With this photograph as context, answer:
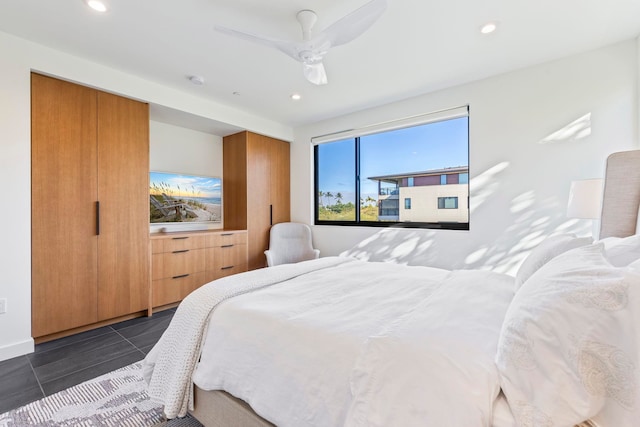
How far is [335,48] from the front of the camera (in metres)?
2.46

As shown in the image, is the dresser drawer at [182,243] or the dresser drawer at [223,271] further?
the dresser drawer at [223,271]

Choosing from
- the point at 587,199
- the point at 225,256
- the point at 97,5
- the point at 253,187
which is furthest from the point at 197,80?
the point at 587,199

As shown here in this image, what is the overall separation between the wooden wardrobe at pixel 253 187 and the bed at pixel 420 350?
2.57 m

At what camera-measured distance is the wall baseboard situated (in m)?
2.21

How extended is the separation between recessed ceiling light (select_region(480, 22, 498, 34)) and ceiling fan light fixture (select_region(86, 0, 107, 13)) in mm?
2739

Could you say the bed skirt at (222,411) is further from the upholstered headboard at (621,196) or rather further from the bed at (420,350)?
the upholstered headboard at (621,196)

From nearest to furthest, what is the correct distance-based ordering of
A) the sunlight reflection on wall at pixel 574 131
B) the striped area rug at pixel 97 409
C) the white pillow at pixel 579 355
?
the white pillow at pixel 579 355 → the striped area rug at pixel 97 409 → the sunlight reflection on wall at pixel 574 131

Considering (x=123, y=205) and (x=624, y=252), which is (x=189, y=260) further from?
(x=624, y=252)

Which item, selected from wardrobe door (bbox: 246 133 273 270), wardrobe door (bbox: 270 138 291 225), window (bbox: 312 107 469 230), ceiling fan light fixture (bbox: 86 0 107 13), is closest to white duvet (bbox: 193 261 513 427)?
window (bbox: 312 107 469 230)

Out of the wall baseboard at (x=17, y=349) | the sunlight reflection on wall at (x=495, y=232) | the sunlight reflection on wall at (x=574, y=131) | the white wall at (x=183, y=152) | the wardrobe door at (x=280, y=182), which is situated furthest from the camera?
the wardrobe door at (x=280, y=182)

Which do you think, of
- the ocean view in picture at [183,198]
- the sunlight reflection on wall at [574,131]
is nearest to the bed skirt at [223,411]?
A: the ocean view in picture at [183,198]

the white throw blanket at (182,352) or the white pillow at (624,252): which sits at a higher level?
the white pillow at (624,252)

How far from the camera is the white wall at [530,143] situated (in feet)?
8.08

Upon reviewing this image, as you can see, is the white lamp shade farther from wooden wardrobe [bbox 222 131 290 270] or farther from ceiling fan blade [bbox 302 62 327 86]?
wooden wardrobe [bbox 222 131 290 270]
